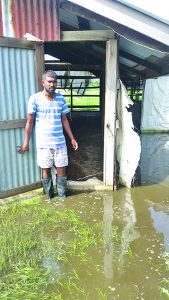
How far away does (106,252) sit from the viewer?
154 inches

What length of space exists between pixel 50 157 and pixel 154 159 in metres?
A: 4.17

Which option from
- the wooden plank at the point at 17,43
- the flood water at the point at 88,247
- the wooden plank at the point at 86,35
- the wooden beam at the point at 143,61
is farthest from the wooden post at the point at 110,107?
the wooden beam at the point at 143,61

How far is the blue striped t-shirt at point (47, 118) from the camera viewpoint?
511 centimetres

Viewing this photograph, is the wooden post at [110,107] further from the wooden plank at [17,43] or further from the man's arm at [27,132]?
the man's arm at [27,132]

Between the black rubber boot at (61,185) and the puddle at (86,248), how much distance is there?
0.17 metres

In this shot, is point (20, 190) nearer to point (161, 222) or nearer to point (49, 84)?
point (49, 84)

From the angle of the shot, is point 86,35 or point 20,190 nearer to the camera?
point 86,35

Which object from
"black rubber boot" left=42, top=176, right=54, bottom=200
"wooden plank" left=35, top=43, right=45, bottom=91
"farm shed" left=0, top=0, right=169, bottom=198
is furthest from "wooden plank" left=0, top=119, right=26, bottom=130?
"black rubber boot" left=42, top=176, right=54, bottom=200

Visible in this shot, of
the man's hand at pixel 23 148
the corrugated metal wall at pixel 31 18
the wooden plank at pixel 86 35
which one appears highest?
the corrugated metal wall at pixel 31 18

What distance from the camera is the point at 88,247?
13.1 feet

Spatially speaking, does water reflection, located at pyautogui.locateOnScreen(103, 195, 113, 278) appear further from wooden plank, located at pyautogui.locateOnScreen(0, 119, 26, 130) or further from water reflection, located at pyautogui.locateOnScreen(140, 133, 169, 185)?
wooden plank, located at pyautogui.locateOnScreen(0, 119, 26, 130)

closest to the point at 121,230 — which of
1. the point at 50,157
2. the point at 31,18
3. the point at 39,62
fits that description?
the point at 50,157

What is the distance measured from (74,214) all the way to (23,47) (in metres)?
3.03

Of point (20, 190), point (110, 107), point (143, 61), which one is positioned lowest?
point (20, 190)
